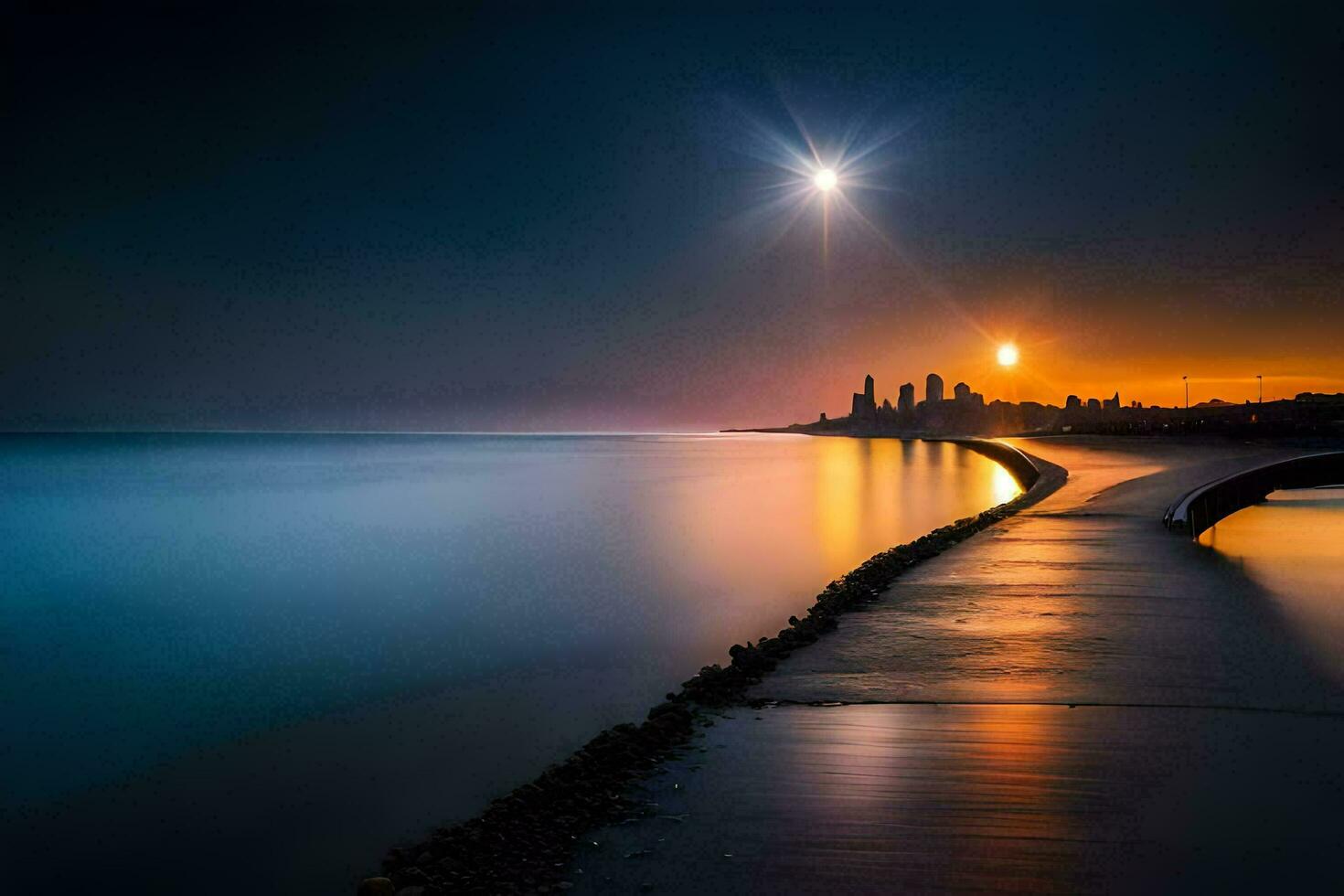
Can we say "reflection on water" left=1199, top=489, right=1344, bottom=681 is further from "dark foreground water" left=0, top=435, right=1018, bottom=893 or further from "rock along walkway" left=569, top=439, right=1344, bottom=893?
"dark foreground water" left=0, top=435, right=1018, bottom=893

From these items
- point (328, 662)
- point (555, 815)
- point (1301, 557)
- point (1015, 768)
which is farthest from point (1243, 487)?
point (555, 815)

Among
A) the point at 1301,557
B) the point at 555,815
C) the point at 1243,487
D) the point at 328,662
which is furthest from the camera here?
the point at 1243,487

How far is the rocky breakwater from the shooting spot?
458cm

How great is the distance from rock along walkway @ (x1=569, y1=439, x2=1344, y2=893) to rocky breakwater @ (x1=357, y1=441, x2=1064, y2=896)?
0.68 feet

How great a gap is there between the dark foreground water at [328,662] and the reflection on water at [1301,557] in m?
6.98

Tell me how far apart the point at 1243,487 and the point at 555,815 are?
22.5 m

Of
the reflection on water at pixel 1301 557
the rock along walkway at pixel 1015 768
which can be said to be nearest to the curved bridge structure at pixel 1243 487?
the reflection on water at pixel 1301 557

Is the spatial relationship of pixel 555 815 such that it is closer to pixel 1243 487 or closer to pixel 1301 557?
Result: pixel 1301 557

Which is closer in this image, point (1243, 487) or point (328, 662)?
point (328, 662)

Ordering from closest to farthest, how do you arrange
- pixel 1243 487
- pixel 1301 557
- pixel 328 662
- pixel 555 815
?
pixel 555 815 → pixel 328 662 → pixel 1301 557 → pixel 1243 487

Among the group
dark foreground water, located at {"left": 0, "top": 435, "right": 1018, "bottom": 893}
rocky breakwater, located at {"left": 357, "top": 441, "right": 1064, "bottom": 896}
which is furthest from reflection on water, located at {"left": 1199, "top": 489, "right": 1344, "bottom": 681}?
dark foreground water, located at {"left": 0, "top": 435, "right": 1018, "bottom": 893}

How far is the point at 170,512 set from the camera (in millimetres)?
42031

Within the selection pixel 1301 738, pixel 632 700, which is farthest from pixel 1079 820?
pixel 632 700

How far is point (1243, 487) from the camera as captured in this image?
852 inches
